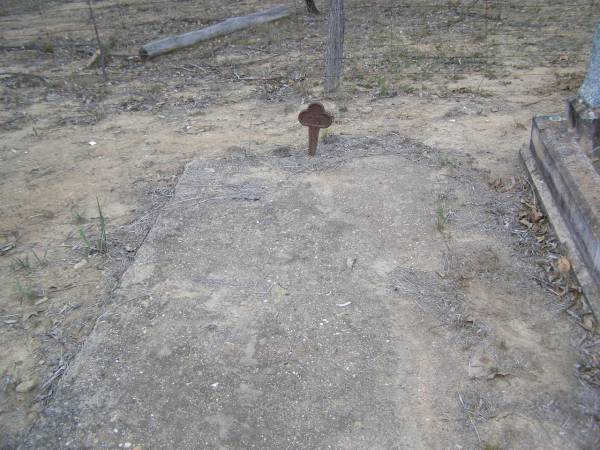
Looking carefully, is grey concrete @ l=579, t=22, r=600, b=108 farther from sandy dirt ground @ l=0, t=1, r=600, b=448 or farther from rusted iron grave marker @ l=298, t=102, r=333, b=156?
rusted iron grave marker @ l=298, t=102, r=333, b=156

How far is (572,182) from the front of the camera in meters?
3.58

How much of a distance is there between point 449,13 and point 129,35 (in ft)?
20.4

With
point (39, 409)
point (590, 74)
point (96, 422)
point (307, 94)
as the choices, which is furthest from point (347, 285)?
point (307, 94)

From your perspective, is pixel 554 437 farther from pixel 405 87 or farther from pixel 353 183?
pixel 405 87

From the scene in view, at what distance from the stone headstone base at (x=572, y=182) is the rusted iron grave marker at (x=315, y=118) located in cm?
183

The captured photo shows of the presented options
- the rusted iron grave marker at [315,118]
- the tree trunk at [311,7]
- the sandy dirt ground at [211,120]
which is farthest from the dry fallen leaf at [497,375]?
the tree trunk at [311,7]

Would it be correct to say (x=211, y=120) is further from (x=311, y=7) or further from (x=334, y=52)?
(x=311, y=7)

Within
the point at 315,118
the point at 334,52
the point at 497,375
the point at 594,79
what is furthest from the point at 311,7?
the point at 497,375

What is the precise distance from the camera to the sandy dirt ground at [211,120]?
3156 mm

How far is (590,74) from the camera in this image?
4.20 meters

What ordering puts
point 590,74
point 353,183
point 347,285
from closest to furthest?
point 347,285 → point 590,74 → point 353,183

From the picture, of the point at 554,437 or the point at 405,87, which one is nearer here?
the point at 554,437

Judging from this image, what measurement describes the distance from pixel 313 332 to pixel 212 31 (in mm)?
7653

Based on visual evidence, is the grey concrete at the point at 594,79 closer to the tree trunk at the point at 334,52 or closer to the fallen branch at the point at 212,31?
the tree trunk at the point at 334,52
